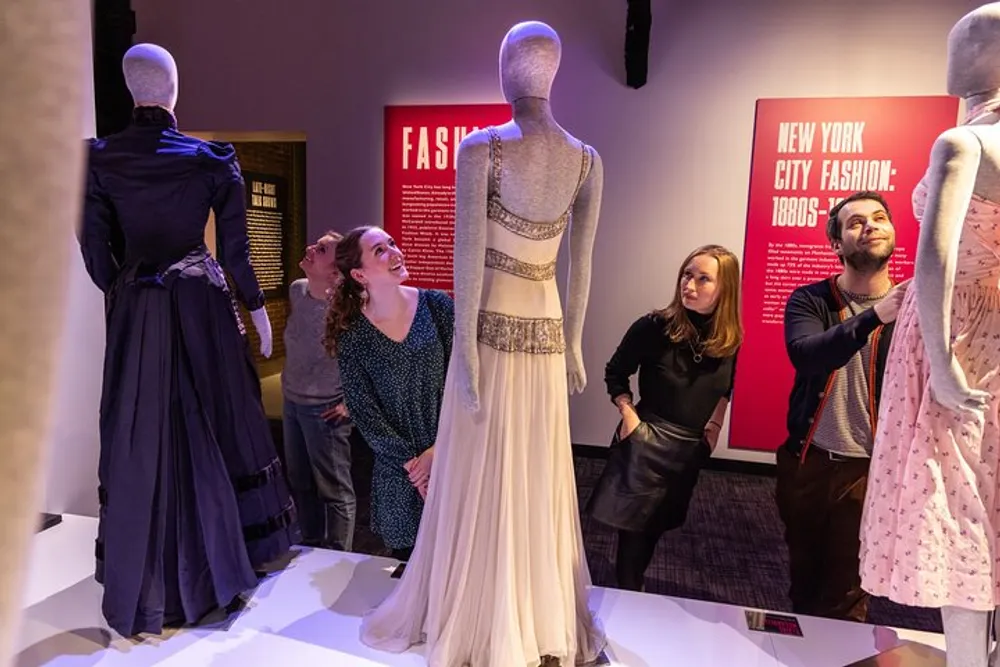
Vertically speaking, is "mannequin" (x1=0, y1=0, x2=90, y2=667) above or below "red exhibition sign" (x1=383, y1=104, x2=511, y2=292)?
below

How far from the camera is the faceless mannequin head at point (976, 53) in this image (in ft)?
5.28

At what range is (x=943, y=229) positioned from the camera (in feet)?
5.20

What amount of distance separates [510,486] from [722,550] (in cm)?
209

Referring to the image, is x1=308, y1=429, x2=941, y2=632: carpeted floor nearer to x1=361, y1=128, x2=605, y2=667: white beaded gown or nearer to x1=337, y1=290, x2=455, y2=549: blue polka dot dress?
x1=337, y1=290, x2=455, y2=549: blue polka dot dress

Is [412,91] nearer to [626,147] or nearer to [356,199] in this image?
[356,199]

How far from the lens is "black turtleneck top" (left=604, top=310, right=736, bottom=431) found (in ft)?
8.26

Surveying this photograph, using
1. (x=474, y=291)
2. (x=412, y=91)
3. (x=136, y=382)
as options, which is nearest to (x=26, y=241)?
(x=474, y=291)

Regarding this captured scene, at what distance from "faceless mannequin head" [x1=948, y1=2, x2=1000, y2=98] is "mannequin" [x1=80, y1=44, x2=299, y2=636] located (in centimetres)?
199

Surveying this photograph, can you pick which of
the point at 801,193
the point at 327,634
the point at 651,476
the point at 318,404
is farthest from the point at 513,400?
the point at 801,193

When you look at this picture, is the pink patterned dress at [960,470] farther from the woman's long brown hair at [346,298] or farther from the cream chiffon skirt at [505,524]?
the woman's long brown hair at [346,298]

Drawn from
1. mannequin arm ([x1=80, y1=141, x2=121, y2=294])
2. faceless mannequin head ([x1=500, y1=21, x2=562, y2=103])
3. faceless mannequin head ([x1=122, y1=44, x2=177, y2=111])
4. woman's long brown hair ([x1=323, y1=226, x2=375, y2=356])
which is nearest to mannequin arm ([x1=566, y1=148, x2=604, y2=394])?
faceless mannequin head ([x1=500, y1=21, x2=562, y2=103])

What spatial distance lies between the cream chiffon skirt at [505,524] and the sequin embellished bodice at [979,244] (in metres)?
1.02

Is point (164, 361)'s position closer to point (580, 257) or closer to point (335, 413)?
point (335, 413)

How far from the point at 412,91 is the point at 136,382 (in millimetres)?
3239
